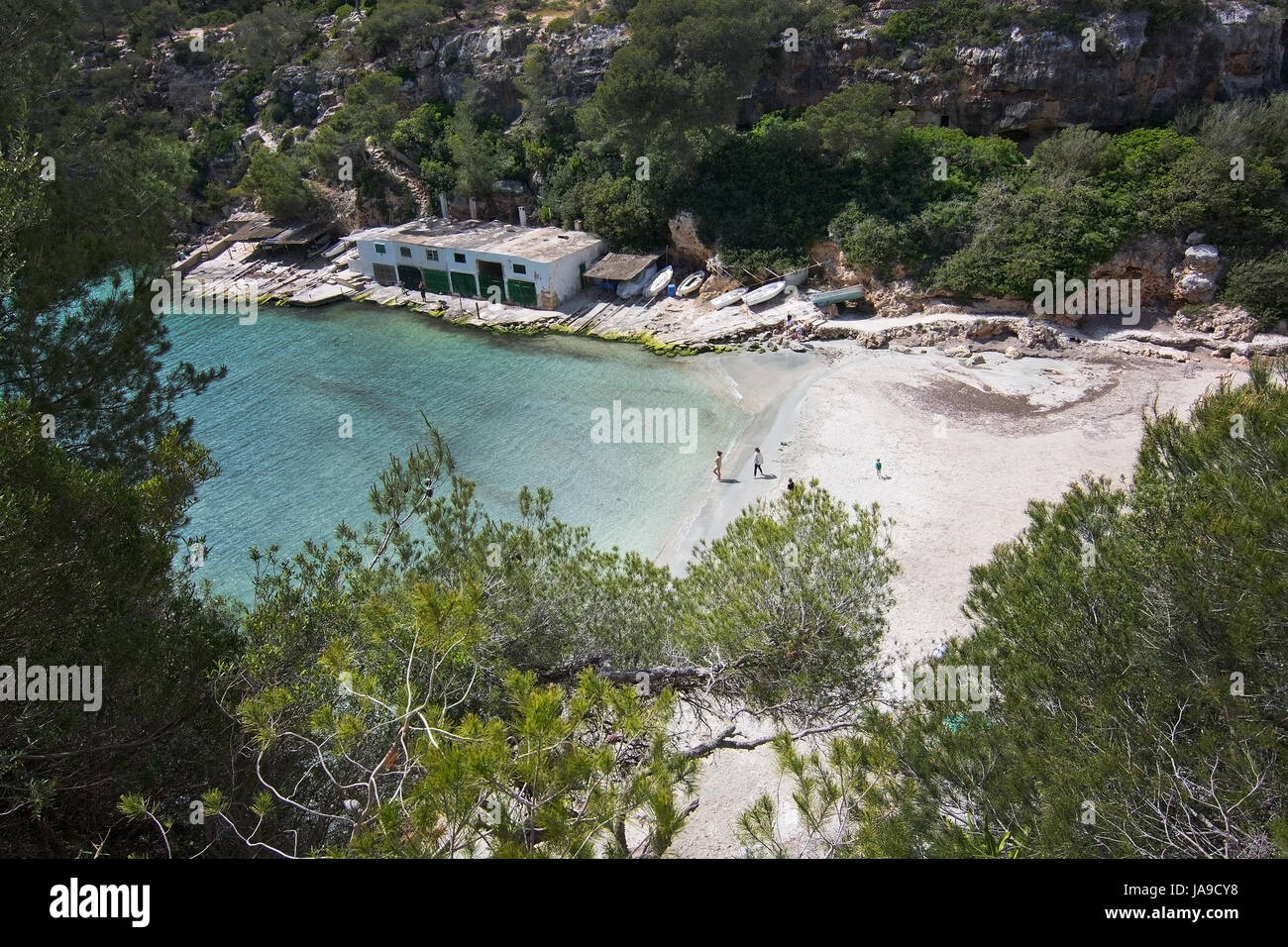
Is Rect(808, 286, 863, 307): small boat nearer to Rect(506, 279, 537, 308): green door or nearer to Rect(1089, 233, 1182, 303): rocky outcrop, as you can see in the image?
Rect(1089, 233, 1182, 303): rocky outcrop

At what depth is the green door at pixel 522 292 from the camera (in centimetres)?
3556

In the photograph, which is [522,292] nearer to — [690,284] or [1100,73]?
[690,284]

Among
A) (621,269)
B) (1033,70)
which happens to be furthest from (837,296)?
(1033,70)

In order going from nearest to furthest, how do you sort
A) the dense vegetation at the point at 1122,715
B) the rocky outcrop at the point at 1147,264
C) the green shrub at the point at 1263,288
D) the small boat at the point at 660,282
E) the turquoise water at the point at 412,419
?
the dense vegetation at the point at 1122,715 < the turquoise water at the point at 412,419 < the green shrub at the point at 1263,288 < the rocky outcrop at the point at 1147,264 < the small boat at the point at 660,282

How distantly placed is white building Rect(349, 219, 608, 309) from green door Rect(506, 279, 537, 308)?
0.15 ft

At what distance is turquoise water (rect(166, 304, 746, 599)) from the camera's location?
837 inches

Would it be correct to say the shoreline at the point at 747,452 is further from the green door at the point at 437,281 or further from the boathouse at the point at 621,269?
the green door at the point at 437,281

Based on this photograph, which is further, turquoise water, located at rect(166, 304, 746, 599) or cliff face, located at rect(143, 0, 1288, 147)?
cliff face, located at rect(143, 0, 1288, 147)

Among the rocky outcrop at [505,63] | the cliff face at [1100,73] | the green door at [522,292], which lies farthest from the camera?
the rocky outcrop at [505,63]

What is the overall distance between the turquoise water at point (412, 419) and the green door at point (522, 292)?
2937mm

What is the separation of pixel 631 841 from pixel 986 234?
27321mm

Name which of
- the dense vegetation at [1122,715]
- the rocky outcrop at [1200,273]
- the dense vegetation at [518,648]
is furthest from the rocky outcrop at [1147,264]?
the dense vegetation at [1122,715]

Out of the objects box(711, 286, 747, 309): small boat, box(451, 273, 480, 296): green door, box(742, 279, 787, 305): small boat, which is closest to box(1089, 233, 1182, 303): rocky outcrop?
box(742, 279, 787, 305): small boat

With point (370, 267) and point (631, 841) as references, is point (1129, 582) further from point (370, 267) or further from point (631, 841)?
point (370, 267)
